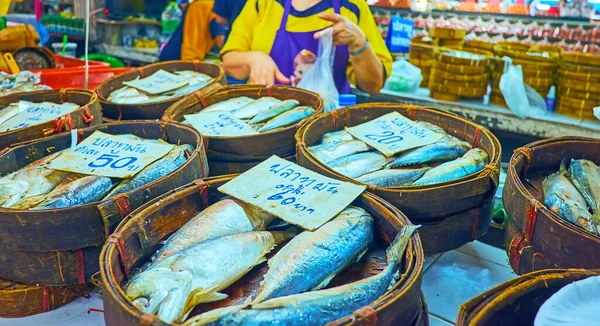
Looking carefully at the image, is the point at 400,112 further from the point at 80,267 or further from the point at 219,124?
the point at 80,267

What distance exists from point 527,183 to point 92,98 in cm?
204

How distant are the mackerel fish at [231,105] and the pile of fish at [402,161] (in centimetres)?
64

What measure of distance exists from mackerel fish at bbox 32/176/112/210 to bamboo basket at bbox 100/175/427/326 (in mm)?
305

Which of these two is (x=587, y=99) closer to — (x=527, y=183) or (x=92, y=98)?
(x=527, y=183)

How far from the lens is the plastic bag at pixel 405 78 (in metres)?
5.59

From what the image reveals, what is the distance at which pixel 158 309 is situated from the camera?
987 mm

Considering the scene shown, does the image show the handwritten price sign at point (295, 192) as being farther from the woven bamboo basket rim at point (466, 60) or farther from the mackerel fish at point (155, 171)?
the woven bamboo basket rim at point (466, 60)

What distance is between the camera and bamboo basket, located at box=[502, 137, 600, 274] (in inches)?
46.3

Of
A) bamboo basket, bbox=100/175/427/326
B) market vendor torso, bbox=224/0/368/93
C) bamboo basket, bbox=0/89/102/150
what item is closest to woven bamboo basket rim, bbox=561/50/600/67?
market vendor torso, bbox=224/0/368/93

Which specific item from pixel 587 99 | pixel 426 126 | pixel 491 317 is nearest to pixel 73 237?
pixel 491 317

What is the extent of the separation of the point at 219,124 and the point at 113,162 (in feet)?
1.84

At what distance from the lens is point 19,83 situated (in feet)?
9.32

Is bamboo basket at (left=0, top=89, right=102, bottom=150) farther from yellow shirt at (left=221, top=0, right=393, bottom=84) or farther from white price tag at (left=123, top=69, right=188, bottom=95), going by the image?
yellow shirt at (left=221, top=0, right=393, bottom=84)

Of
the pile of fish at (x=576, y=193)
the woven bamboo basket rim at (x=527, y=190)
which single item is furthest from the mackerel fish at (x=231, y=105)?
the pile of fish at (x=576, y=193)
